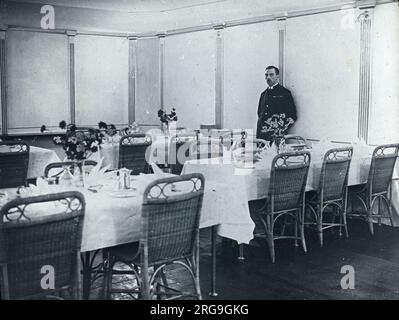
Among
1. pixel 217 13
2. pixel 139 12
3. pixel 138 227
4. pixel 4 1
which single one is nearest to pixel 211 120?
pixel 217 13

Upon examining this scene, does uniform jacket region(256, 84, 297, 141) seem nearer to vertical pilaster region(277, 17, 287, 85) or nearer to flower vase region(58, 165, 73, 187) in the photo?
vertical pilaster region(277, 17, 287, 85)

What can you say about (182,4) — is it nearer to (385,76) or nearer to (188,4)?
(188,4)

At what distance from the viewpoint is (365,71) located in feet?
21.2

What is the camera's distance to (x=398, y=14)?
6113mm

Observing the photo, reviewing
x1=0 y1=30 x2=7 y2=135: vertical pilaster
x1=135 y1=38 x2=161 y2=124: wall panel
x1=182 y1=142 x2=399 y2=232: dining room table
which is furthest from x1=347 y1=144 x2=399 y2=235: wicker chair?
x1=0 y1=30 x2=7 y2=135: vertical pilaster

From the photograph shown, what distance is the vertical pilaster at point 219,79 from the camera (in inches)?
347

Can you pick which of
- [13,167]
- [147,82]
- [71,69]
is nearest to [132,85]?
[147,82]

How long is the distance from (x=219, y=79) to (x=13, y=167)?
4501 mm

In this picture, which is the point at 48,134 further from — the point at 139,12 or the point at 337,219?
the point at 337,219

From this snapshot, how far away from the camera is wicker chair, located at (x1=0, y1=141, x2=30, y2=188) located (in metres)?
5.09

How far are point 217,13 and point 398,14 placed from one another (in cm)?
347

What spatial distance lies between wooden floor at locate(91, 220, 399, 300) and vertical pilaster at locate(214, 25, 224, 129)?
3724 millimetres

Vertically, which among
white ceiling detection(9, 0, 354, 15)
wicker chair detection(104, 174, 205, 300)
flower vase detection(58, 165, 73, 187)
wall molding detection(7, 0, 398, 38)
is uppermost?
white ceiling detection(9, 0, 354, 15)

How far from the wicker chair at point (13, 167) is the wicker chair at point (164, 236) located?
2184 mm
